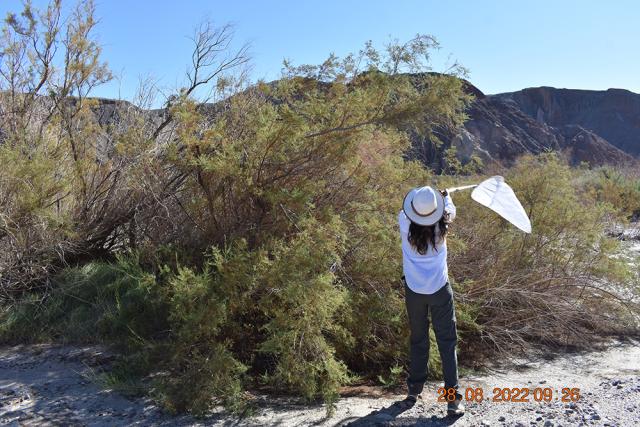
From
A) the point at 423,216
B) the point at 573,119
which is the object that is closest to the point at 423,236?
the point at 423,216

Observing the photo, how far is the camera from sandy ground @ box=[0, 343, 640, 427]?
13.9 feet

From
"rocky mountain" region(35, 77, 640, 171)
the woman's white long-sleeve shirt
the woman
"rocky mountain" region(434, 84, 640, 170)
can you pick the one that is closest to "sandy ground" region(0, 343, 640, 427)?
the woman

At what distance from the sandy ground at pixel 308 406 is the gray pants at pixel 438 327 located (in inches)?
12.6

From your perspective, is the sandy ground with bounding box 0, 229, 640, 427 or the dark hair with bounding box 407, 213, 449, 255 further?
the dark hair with bounding box 407, 213, 449, 255

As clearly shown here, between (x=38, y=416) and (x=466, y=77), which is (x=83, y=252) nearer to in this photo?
(x=38, y=416)

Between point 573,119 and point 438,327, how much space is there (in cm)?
7196

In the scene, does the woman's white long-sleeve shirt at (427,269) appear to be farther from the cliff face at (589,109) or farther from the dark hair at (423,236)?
the cliff face at (589,109)

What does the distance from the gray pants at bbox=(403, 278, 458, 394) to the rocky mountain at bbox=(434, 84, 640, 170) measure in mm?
47350

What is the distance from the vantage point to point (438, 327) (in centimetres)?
436

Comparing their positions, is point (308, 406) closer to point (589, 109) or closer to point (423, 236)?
point (423, 236)
